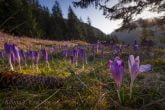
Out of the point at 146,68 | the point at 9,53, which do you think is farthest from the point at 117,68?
the point at 9,53

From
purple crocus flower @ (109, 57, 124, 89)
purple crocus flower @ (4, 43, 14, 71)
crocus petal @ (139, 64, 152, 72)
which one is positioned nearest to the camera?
crocus petal @ (139, 64, 152, 72)

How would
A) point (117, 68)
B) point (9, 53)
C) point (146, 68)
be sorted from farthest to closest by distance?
1. point (9, 53)
2. point (117, 68)
3. point (146, 68)

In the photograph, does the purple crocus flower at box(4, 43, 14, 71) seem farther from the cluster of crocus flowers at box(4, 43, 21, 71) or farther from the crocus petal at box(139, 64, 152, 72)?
the crocus petal at box(139, 64, 152, 72)

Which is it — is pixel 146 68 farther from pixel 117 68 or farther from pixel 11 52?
pixel 11 52

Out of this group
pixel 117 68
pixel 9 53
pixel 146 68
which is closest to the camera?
pixel 146 68

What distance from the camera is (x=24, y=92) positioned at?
2283 mm

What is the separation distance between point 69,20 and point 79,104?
6705 centimetres

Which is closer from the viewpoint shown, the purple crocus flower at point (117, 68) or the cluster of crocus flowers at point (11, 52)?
the purple crocus flower at point (117, 68)

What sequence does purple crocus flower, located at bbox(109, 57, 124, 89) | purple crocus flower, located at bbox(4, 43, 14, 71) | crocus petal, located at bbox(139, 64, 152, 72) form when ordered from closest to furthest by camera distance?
crocus petal, located at bbox(139, 64, 152, 72) → purple crocus flower, located at bbox(109, 57, 124, 89) → purple crocus flower, located at bbox(4, 43, 14, 71)

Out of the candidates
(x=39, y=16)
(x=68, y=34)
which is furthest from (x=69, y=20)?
(x=39, y=16)

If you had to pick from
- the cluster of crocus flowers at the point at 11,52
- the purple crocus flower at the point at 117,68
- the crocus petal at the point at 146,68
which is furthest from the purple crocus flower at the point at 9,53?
the crocus petal at the point at 146,68

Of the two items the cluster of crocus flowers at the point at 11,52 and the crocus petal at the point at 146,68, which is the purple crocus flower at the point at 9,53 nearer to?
the cluster of crocus flowers at the point at 11,52

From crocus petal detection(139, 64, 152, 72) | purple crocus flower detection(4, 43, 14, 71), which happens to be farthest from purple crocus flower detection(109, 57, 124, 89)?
purple crocus flower detection(4, 43, 14, 71)

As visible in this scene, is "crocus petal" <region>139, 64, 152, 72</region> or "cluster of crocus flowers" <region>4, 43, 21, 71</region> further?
"cluster of crocus flowers" <region>4, 43, 21, 71</region>
